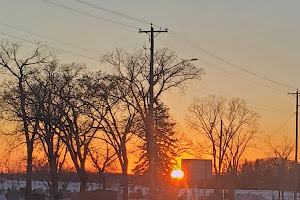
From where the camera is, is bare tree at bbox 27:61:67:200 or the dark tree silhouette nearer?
bare tree at bbox 27:61:67:200

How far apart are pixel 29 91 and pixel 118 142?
9.77 metres

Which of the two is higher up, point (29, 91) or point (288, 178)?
point (29, 91)

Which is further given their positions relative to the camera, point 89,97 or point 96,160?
point 96,160

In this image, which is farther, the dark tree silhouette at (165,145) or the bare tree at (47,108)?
the dark tree silhouette at (165,145)

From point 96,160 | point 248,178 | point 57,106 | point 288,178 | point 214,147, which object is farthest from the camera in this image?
point 248,178

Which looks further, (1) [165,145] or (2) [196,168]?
(1) [165,145]

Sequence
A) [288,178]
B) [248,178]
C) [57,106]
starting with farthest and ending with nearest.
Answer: [248,178] < [288,178] < [57,106]

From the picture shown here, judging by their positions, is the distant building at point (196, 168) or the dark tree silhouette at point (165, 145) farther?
the dark tree silhouette at point (165, 145)

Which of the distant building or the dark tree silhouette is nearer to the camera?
the distant building

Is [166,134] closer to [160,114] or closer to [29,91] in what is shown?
[160,114]

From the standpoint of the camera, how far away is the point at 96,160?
62969 mm

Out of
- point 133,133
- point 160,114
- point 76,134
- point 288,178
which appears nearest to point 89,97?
point 76,134

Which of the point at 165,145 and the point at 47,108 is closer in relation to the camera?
the point at 47,108

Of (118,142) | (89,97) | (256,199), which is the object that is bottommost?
(256,199)
